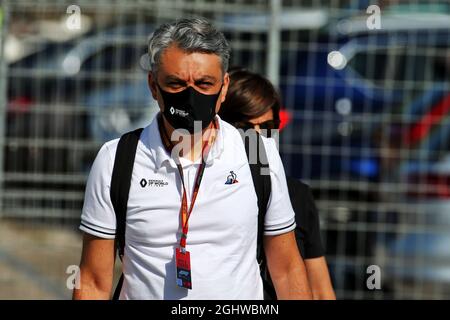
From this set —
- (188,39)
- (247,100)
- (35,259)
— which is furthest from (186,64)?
(35,259)

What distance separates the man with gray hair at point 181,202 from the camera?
2.98 m

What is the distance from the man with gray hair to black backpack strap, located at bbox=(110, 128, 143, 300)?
1 cm

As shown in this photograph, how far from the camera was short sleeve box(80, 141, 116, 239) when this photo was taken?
9.82 feet

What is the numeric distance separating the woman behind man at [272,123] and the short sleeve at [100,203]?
834 millimetres

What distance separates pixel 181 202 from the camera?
2.98 meters

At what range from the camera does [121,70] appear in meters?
6.50

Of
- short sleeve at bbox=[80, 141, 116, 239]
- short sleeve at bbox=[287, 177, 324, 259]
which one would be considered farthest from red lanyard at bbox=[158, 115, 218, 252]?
short sleeve at bbox=[287, 177, 324, 259]

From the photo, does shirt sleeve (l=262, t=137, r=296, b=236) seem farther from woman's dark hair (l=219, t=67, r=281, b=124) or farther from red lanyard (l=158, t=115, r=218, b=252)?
woman's dark hair (l=219, t=67, r=281, b=124)

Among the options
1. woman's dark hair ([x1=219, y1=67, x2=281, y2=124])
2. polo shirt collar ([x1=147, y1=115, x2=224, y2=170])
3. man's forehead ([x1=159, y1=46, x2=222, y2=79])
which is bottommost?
polo shirt collar ([x1=147, y1=115, x2=224, y2=170])

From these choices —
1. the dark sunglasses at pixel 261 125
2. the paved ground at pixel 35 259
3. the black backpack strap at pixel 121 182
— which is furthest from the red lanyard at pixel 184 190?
the paved ground at pixel 35 259

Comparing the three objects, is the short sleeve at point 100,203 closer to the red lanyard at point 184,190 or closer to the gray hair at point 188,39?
the red lanyard at point 184,190
